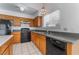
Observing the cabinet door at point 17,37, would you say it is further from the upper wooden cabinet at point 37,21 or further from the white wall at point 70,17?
the white wall at point 70,17

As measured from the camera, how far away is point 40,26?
5.59 ft

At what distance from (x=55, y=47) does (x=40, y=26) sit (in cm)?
40

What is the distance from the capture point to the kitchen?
150cm

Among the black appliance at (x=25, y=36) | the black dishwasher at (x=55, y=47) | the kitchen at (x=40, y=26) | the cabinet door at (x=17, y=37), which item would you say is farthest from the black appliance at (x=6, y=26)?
the black dishwasher at (x=55, y=47)

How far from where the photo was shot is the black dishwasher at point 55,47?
1.55 m

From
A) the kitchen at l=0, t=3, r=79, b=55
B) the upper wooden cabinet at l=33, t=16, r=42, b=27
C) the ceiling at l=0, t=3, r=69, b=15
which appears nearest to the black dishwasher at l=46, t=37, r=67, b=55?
the kitchen at l=0, t=3, r=79, b=55

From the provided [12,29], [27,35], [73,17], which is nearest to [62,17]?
[73,17]

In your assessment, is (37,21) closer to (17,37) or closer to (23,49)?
(17,37)

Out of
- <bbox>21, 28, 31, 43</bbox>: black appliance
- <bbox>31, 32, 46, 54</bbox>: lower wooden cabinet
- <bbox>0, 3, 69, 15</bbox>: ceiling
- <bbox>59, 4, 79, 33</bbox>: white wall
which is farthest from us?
<bbox>31, 32, 46, 54</bbox>: lower wooden cabinet

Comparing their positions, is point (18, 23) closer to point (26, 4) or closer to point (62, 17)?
point (26, 4)

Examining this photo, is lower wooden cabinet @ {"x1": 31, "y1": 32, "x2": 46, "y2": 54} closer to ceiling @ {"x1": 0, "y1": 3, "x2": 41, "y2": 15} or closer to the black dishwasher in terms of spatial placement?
the black dishwasher

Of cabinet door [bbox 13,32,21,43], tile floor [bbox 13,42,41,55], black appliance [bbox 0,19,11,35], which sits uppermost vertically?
black appliance [bbox 0,19,11,35]

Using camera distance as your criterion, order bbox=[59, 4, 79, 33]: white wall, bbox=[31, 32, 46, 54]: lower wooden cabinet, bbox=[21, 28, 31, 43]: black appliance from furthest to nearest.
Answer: bbox=[31, 32, 46, 54]: lower wooden cabinet < bbox=[21, 28, 31, 43]: black appliance < bbox=[59, 4, 79, 33]: white wall
